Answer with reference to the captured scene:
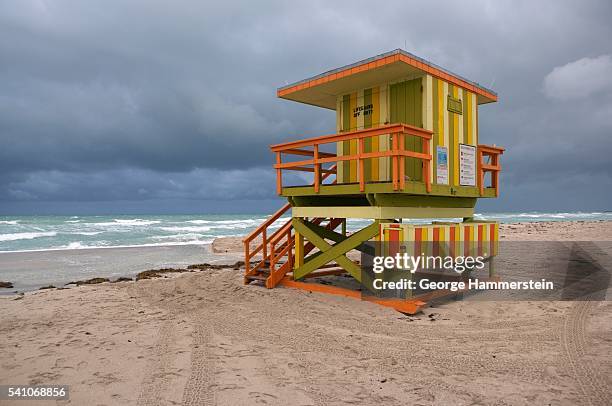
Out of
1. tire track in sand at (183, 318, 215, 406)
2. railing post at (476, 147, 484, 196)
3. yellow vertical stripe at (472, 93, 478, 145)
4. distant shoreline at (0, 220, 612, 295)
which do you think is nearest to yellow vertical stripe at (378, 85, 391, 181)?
yellow vertical stripe at (472, 93, 478, 145)

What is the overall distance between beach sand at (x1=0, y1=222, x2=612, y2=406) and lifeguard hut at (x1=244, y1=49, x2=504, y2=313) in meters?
1.11

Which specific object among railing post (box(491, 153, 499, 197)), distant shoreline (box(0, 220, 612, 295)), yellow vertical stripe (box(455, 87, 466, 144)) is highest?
yellow vertical stripe (box(455, 87, 466, 144))

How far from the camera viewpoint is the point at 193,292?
28.0 ft

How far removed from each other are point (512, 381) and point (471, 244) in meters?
4.20

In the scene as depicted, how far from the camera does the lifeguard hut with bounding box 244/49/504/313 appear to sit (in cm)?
712

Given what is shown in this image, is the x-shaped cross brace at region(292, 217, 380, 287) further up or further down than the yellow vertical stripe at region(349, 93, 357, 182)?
further down

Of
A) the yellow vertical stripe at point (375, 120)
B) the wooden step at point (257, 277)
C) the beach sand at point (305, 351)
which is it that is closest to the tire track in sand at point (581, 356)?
the beach sand at point (305, 351)

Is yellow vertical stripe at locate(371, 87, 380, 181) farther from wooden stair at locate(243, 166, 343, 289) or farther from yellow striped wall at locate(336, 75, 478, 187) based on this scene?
wooden stair at locate(243, 166, 343, 289)

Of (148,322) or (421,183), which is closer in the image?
(148,322)

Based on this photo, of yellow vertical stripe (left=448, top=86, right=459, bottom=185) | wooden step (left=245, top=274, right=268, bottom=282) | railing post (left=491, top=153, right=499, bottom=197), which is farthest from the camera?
railing post (left=491, top=153, right=499, bottom=197)

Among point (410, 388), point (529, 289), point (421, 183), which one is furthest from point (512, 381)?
point (529, 289)

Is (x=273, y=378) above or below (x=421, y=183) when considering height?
below

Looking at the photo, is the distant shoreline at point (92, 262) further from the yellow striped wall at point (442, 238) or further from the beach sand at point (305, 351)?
the yellow striped wall at point (442, 238)

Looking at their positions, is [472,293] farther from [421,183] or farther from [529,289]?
[421,183]
